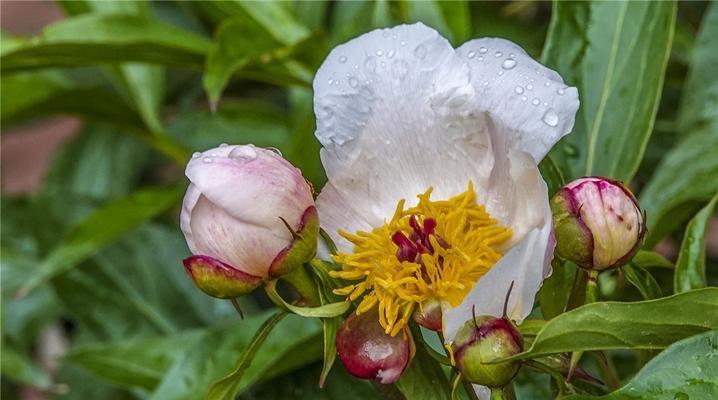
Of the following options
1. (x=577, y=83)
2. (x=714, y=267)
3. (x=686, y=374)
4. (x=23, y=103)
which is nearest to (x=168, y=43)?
(x=23, y=103)

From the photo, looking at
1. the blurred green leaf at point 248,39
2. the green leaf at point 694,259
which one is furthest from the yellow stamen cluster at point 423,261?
the blurred green leaf at point 248,39

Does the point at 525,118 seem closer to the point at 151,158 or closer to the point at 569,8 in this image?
the point at 569,8

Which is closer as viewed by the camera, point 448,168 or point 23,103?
point 448,168

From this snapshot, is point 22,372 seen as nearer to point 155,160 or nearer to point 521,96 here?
point 155,160

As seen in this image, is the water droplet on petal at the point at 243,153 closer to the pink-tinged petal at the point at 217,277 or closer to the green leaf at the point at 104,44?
the pink-tinged petal at the point at 217,277

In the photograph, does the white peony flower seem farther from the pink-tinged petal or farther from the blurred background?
the blurred background

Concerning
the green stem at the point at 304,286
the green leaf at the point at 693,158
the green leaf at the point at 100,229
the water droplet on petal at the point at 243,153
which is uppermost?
the water droplet on petal at the point at 243,153
